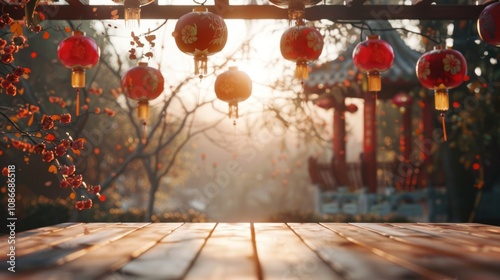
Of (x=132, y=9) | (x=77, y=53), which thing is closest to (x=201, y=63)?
(x=132, y=9)

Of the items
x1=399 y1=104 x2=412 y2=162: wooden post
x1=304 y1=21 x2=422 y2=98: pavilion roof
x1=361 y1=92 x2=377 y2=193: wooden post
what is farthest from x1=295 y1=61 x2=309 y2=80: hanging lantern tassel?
x1=399 y1=104 x2=412 y2=162: wooden post

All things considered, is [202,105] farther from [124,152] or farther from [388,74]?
[124,152]

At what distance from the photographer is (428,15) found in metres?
4.12

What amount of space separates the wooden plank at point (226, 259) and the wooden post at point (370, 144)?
8351mm

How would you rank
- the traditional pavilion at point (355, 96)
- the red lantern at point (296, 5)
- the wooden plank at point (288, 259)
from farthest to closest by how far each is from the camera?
the traditional pavilion at point (355, 96), the red lantern at point (296, 5), the wooden plank at point (288, 259)

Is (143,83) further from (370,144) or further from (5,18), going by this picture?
(370,144)

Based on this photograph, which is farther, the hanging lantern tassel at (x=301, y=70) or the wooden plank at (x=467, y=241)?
the hanging lantern tassel at (x=301, y=70)

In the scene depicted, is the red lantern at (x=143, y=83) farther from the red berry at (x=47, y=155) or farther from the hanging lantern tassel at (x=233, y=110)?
the red berry at (x=47, y=155)

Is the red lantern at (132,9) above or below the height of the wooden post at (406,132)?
above

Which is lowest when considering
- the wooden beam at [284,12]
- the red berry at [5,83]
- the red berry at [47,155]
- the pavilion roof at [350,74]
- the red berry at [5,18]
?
the red berry at [47,155]

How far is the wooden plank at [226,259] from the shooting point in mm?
1629

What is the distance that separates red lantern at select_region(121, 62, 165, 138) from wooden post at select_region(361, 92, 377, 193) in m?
7.22

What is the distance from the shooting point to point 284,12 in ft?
13.3

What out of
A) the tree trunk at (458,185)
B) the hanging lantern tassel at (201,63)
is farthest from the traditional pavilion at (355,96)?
the hanging lantern tassel at (201,63)
